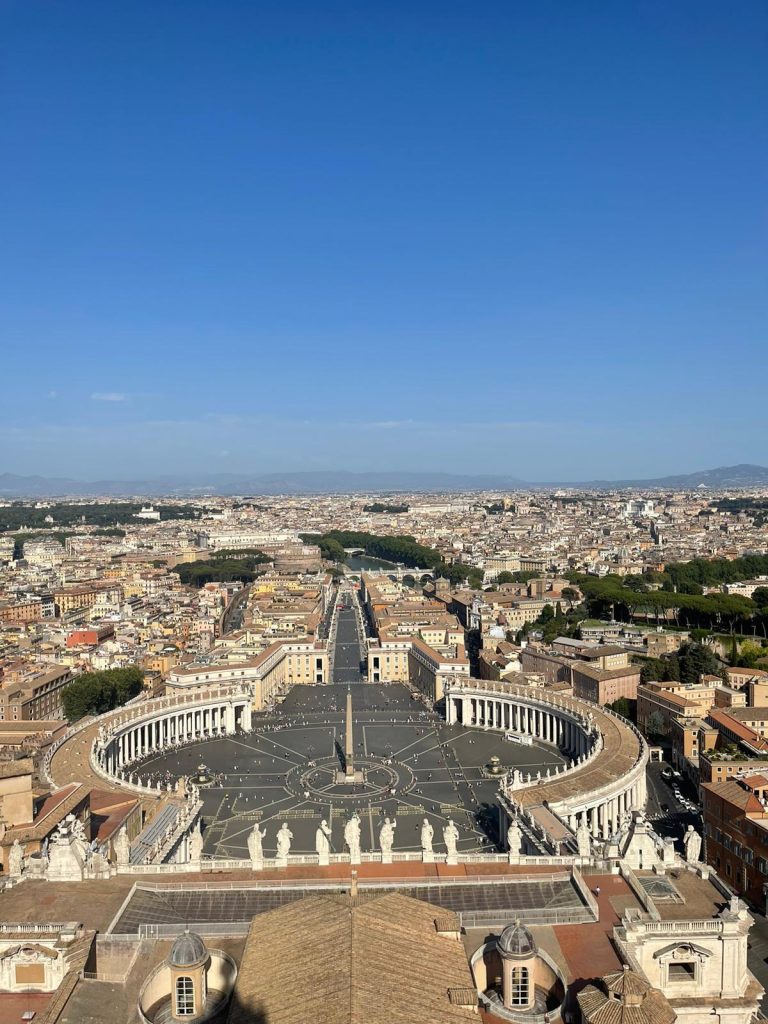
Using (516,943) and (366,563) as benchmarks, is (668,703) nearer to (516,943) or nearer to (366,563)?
(516,943)

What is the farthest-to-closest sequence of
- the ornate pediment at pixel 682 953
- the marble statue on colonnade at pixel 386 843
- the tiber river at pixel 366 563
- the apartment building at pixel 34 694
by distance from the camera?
the tiber river at pixel 366 563 → the apartment building at pixel 34 694 → the marble statue on colonnade at pixel 386 843 → the ornate pediment at pixel 682 953

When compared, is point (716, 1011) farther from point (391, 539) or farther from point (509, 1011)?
point (391, 539)

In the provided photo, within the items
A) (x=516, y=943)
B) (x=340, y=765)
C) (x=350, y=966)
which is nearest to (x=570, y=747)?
(x=340, y=765)

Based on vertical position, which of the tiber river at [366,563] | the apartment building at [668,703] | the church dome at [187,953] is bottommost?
the tiber river at [366,563]

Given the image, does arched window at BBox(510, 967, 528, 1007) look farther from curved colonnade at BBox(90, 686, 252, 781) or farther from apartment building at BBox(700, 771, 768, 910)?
curved colonnade at BBox(90, 686, 252, 781)

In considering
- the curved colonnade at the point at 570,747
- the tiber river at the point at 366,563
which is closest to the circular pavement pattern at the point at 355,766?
the curved colonnade at the point at 570,747

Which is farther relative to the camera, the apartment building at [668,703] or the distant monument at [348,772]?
the apartment building at [668,703]

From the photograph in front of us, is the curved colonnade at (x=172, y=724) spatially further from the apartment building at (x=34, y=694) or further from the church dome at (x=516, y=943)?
the church dome at (x=516, y=943)
